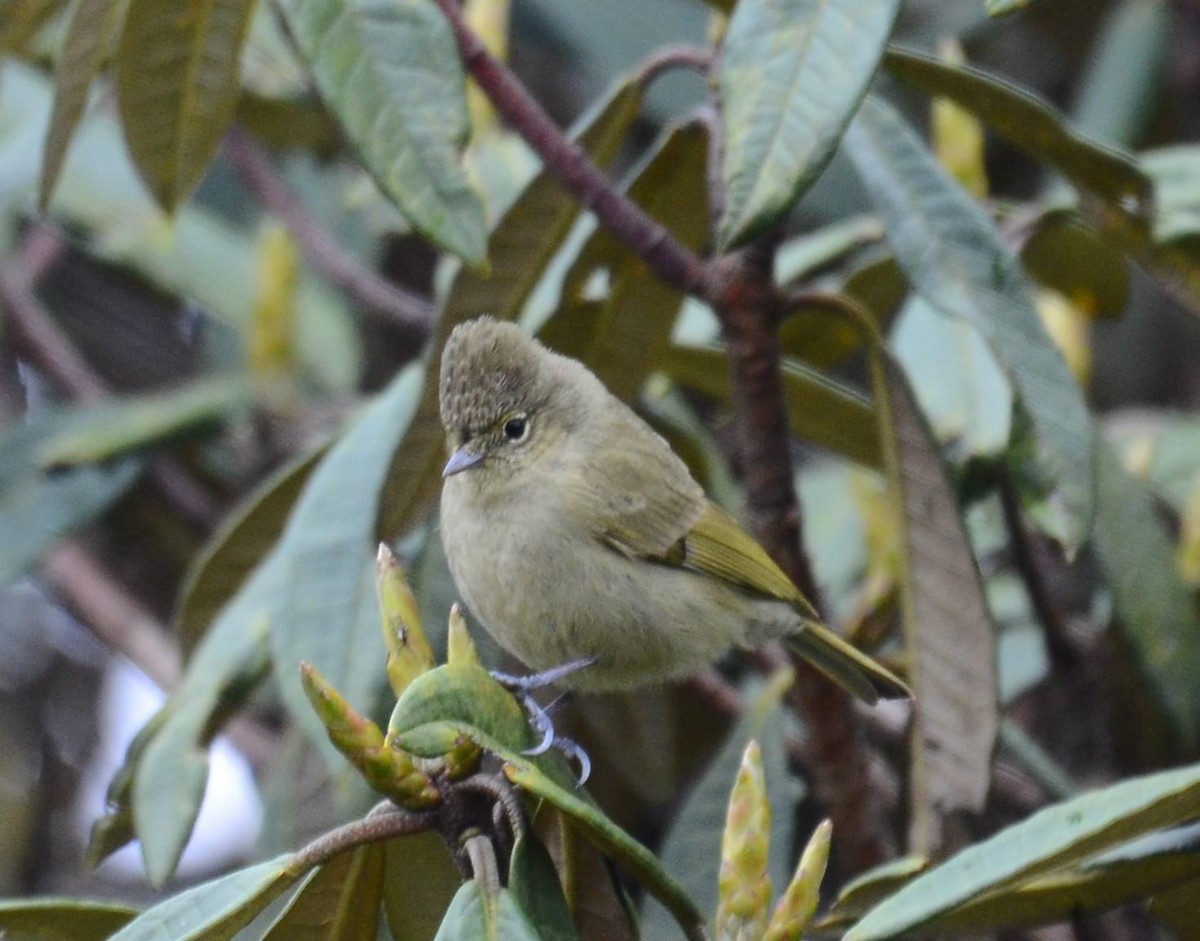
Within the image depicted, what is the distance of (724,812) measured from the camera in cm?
266

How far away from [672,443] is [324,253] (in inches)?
41.8

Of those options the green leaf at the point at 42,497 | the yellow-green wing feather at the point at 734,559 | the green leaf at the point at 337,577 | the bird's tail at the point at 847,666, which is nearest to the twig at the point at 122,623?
the green leaf at the point at 42,497

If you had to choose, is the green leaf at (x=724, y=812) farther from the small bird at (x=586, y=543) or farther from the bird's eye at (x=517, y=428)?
the bird's eye at (x=517, y=428)

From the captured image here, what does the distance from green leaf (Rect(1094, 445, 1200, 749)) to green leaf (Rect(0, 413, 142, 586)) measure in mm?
2170

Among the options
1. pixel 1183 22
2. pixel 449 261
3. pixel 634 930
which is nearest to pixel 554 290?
pixel 449 261

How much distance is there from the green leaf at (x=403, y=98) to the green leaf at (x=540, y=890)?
0.75 m

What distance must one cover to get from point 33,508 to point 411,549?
1188mm

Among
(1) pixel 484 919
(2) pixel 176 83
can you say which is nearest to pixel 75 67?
(2) pixel 176 83

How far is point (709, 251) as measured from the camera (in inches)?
124

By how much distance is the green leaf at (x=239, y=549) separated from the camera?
9.32ft

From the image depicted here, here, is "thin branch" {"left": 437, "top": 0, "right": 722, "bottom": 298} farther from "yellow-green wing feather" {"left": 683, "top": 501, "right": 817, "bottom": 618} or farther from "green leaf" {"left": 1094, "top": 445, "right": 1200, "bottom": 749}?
"green leaf" {"left": 1094, "top": 445, "right": 1200, "bottom": 749}

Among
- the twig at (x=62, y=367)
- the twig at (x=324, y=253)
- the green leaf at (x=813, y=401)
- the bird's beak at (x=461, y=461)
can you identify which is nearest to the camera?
the bird's beak at (x=461, y=461)

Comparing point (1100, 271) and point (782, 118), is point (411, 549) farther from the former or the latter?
point (1100, 271)

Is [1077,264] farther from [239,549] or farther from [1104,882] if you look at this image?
[239,549]
